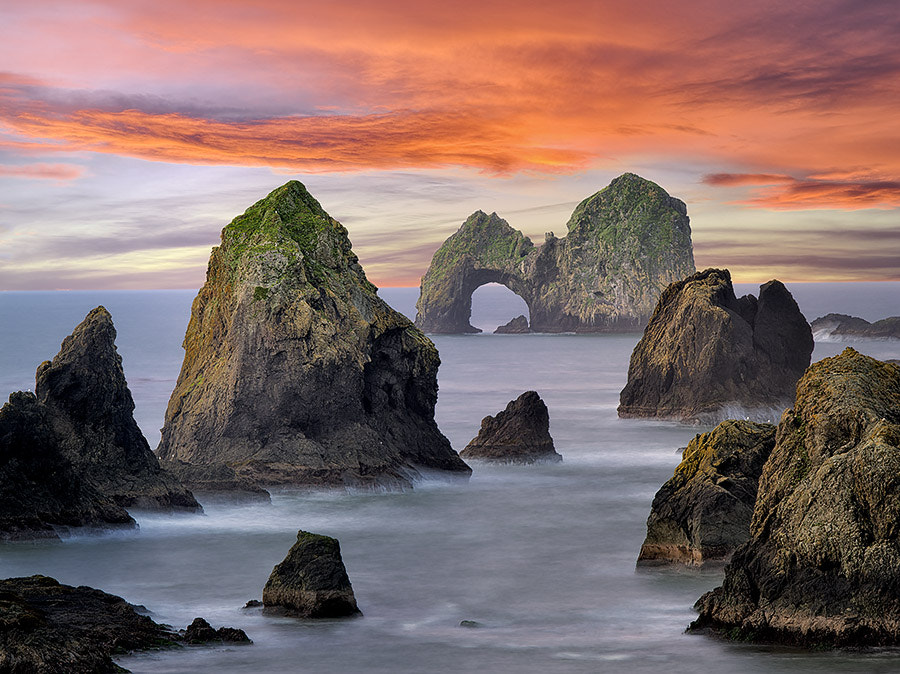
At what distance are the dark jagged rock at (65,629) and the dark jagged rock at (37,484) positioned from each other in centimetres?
1029

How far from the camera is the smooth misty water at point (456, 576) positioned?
22.0 m

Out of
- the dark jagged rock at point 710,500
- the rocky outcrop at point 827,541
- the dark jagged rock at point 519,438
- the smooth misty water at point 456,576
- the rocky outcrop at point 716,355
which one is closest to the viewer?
the rocky outcrop at point 827,541

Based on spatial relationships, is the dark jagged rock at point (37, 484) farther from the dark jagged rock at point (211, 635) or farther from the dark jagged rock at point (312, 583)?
the dark jagged rock at point (211, 635)

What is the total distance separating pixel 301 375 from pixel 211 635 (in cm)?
2674

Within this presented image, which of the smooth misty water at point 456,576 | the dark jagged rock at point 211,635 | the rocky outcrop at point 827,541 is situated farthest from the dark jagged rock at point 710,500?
the dark jagged rock at point 211,635

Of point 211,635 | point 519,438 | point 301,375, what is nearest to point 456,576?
point 211,635

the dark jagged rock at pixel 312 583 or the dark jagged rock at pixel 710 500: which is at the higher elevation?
the dark jagged rock at pixel 710 500

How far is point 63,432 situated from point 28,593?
16999 mm

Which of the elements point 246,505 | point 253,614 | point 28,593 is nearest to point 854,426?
point 253,614

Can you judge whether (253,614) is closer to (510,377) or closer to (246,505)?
(246,505)

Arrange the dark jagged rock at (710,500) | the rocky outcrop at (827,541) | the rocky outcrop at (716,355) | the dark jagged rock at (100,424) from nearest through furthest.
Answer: the rocky outcrop at (827,541) → the dark jagged rock at (710,500) → the dark jagged rock at (100,424) → the rocky outcrop at (716,355)

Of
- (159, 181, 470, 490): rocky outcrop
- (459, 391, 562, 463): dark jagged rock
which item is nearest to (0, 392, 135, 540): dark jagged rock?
(159, 181, 470, 490): rocky outcrop

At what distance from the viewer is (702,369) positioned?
7494cm

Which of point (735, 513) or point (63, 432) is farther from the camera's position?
point (63, 432)
